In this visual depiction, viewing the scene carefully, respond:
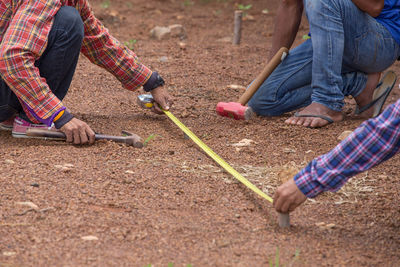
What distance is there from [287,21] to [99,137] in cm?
154

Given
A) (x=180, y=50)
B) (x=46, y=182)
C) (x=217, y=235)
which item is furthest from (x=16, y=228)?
(x=180, y=50)

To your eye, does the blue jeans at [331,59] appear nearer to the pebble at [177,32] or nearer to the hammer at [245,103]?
the hammer at [245,103]

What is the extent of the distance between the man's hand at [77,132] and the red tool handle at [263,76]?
1103 mm

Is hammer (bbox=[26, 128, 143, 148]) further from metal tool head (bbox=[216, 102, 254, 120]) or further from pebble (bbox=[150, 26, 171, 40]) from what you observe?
pebble (bbox=[150, 26, 171, 40])

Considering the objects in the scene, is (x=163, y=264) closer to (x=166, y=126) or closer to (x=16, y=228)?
(x=16, y=228)

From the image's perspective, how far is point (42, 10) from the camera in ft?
9.43

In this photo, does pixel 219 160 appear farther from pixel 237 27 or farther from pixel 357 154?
pixel 237 27

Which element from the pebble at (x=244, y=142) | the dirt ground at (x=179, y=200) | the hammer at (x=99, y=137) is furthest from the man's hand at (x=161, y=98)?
the pebble at (x=244, y=142)

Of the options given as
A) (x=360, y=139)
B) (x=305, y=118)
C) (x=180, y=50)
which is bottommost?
(x=180, y=50)

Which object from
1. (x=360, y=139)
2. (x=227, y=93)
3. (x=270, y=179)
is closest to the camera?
(x=360, y=139)

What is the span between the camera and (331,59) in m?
3.49

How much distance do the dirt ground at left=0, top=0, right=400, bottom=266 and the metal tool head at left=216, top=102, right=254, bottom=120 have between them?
0.22 feet

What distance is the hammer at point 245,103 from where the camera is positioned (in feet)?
11.8

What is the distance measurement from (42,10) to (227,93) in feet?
6.20
